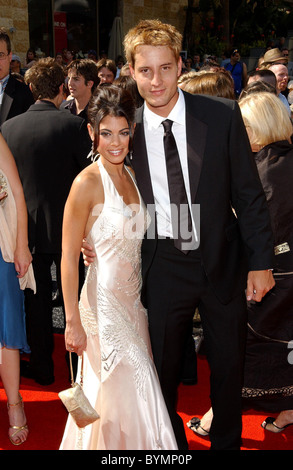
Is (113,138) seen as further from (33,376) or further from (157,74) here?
(33,376)

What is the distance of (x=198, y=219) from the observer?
2.35 metres

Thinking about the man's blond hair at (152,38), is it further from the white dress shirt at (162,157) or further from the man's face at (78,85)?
the man's face at (78,85)

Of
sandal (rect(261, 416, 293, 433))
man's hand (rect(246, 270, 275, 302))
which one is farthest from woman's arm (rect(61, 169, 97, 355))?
sandal (rect(261, 416, 293, 433))

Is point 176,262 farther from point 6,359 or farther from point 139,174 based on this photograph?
point 6,359

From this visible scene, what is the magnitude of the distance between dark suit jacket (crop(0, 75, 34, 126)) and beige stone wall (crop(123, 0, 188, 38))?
45.4 feet

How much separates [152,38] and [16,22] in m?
13.2

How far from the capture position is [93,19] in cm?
1686

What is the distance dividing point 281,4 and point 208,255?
2033 cm

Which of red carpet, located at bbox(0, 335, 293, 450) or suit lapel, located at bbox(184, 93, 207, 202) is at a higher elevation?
suit lapel, located at bbox(184, 93, 207, 202)

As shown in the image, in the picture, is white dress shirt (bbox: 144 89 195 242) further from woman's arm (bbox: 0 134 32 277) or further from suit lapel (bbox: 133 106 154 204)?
woman's arm (bbox: 0 134 32 277)

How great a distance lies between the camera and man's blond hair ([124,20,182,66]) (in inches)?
91.8

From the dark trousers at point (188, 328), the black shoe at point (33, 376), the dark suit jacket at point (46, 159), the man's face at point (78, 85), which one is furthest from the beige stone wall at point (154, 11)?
the dark trousers at point (188, 328)

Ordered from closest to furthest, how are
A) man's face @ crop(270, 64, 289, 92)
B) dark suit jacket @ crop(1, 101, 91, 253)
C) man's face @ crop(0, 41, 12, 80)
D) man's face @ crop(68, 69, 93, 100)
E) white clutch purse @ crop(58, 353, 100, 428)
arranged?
white clutch purse @ crop(58, 353, 100, 428) → dark suit jacket @ crop(1, 101, 91, 253) → man's face @ crop(0, 41, 12, 80) → man's face @ crop(68, 69, 93, 100) → man's face @ crop(270, 64, 289, 92)

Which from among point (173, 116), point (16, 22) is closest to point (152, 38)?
point (173, 116)
